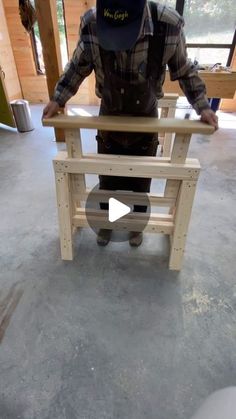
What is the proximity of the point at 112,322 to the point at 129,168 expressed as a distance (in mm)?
735

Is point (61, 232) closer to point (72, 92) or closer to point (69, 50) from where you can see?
point (72, 92)

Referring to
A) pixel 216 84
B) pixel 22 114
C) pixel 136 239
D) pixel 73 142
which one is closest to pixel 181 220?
pixel 136 239

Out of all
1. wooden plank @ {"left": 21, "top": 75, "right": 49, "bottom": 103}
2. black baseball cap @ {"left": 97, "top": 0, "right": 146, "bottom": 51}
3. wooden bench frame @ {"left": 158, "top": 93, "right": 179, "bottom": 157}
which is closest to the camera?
black baseball cap @ {"left": 97, "top": 0, "right": 146, "bottom": 51}

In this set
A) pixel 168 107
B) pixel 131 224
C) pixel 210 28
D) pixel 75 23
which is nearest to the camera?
pixel 131 224

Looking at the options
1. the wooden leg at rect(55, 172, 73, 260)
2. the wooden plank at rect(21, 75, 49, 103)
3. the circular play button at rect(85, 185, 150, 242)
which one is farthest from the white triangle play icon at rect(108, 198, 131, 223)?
the wooden plank at rect(21, 75, 49, 103)

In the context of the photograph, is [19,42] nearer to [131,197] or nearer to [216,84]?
[216,84]

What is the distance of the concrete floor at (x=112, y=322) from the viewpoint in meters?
0.93

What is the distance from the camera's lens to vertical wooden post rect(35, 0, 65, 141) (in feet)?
7.38

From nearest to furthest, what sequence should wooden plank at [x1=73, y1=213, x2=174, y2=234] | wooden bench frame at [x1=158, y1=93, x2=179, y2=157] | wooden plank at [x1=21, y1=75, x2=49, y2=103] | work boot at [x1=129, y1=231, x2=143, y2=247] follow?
wooden plank at [x1=73, y1=213, x2=174, y2=234] < work boot at [x1=129, y1=231, x2=143, y2=247] < wooden bench frame at [x1=158, y1=93, x2=179, y2=157] < wooden plank at [x1=21, y1=75, x2=49, y2=103]

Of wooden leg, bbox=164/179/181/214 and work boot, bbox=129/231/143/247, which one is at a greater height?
wooden leg, bbox=164/179/181/214

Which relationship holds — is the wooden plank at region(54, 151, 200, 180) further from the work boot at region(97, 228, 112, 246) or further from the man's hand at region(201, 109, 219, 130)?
the work boot at region(97, 228, 112, 246)

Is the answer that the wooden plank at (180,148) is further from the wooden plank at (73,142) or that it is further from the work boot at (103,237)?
the work boot at (103,237)

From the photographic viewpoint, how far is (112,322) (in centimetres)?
117

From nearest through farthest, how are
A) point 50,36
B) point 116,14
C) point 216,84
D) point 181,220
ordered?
point 116,14
point 181,220
point 50,36
point 216,84
